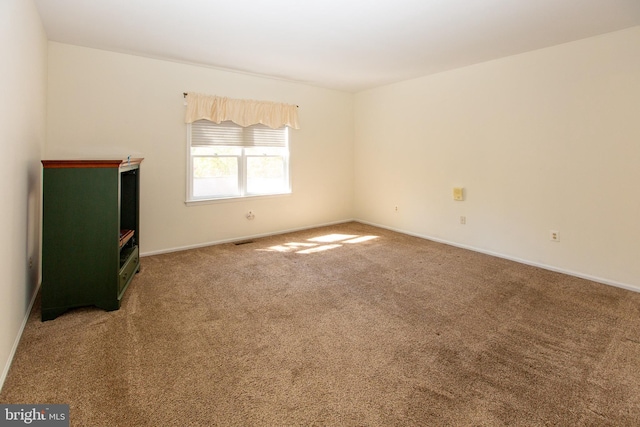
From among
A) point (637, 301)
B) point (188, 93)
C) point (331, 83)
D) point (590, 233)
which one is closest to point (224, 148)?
point (188, 93)

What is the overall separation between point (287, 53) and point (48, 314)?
3377mm

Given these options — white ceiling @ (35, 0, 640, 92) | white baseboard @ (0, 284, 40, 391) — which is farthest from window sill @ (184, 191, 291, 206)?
white baseboard @ (0, 284, 40, 391)

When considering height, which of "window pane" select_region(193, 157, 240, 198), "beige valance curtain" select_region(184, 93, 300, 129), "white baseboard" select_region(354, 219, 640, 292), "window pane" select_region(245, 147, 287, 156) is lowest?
"white baseboard" select_region(354, 219, 640, 292)

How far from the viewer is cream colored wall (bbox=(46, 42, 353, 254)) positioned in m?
3.56

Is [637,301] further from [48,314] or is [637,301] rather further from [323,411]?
[48,314]

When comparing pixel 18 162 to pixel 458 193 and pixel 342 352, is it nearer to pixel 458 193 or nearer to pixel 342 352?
pixel 342 352

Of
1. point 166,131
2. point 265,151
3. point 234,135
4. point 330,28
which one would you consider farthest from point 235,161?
point 330,28

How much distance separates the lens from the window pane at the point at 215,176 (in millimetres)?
4508

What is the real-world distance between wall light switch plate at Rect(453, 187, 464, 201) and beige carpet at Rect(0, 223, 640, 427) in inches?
53.2

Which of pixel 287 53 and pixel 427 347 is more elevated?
pixel 287 53

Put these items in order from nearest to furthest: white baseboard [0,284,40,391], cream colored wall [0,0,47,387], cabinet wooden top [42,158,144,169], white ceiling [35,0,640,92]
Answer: white baseboard [0,284,40,391]
cream colored wall [0,0,47,387]
cabinet wooden top [42,158,144,169]
white ceiling [35,0,640,92]

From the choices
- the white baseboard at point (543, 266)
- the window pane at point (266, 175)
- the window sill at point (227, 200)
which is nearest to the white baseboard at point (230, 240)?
the window sill at point (227, 200)

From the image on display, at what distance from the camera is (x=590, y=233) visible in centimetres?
338

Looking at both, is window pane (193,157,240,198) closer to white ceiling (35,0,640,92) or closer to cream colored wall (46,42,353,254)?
cream colored wall (46,42,353,254)
